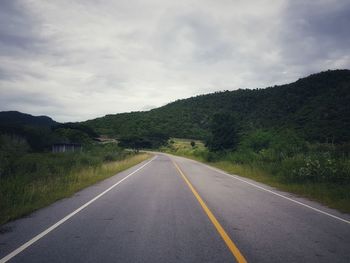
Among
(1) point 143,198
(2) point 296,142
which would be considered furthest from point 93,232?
(2) point 296,142

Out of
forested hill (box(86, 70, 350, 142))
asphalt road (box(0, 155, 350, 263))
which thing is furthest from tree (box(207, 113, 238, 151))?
asphalt road (box(0, 155, 350, 263))

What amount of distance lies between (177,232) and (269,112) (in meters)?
67.2

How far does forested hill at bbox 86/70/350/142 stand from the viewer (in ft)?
156

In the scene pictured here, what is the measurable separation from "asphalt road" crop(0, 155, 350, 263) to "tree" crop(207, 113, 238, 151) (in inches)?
1115

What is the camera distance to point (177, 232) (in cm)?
630

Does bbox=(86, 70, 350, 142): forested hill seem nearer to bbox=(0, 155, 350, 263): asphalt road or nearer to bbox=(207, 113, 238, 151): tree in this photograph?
bbox=(207, 113, 238, 151): tree

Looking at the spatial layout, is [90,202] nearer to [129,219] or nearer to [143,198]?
[143,198]

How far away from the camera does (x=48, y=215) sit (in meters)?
7.89

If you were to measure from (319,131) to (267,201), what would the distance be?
124 ft

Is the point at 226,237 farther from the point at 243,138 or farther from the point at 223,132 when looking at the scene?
the point at 223,132

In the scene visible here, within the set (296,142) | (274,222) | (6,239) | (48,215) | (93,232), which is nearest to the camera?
(6,239)

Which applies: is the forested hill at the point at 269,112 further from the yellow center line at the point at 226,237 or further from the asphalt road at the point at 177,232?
the yellow center line at the point at 226,237

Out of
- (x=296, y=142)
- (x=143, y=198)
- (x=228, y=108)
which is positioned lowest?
(x=143, y=198)

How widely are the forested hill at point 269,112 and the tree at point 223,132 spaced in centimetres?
461
